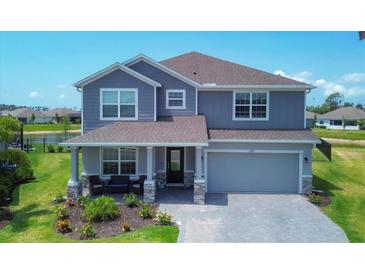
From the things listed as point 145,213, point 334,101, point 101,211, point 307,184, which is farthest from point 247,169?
point 334,101

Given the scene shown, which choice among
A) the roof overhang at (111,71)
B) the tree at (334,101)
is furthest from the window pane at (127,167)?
the tree at (334,101)

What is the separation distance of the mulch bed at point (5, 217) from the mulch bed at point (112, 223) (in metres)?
2.00

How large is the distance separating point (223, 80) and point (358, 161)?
12305mm

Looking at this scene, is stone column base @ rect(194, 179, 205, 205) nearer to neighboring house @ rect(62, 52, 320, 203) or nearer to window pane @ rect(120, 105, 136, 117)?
neighboring house @ rect(62, 52, 320, 203)

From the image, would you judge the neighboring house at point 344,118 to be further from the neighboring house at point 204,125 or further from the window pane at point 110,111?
the window pane at point 110,111

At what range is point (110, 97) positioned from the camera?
16344 mm

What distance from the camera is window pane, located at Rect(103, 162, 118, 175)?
52.5 feet

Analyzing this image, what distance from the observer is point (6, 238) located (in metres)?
10.3

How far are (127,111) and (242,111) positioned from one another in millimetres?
5576

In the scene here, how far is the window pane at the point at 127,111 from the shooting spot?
16.4m

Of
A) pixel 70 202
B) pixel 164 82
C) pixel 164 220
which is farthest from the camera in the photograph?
pixel 164 82

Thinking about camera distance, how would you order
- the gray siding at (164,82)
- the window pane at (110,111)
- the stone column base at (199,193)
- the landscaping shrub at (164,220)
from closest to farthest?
the landscaping shrub at (164,220) < the stone column base at (199,193) < the window pane at (110,111) < the gray siding at (164,82)

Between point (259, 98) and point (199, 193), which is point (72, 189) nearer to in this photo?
point (199, 193)
